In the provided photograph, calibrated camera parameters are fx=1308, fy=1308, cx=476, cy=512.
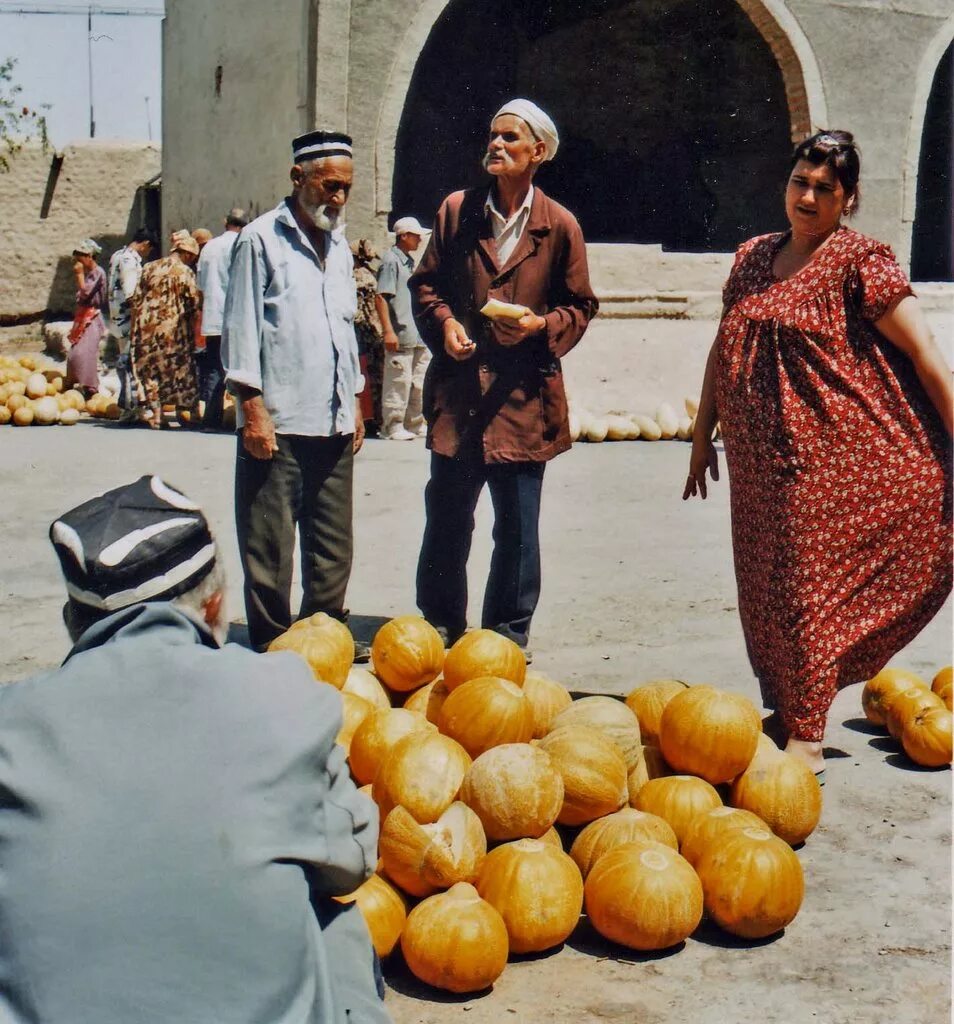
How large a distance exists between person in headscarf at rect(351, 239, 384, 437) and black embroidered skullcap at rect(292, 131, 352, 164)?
7137mm

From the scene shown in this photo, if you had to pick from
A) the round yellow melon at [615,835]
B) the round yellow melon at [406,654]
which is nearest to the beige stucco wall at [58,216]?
the round yellow melon at [406,654]

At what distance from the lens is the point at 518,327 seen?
16.7 ft

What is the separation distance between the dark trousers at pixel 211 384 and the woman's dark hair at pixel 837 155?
918 cm

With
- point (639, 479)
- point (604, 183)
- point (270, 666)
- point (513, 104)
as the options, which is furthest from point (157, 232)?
point (270, 666)

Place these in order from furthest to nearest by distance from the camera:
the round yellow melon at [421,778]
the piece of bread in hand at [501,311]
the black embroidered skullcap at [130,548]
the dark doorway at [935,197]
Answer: the dark doorway at [935,197]
the piece of bread in hand at [501,311]
the round yellow melon at [421,778]
the black embroidered skullcap at [130,548]

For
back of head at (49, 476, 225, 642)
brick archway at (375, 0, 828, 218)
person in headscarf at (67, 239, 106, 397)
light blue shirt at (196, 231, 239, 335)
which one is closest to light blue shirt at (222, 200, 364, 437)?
back of head at (49, 476, 225, 642)

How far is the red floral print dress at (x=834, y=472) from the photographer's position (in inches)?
161

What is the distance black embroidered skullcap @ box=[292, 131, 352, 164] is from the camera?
4.94 m

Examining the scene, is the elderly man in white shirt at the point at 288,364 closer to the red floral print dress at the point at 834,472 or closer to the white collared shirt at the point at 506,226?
the white collared shirt at the point at 506,226

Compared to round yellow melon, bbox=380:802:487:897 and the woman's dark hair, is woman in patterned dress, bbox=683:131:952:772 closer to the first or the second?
the woman's dark hair

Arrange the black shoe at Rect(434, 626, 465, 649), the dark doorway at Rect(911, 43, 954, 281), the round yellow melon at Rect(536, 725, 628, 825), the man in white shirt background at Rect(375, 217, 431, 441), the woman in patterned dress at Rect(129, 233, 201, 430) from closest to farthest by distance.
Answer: the round yellow melon at Rect(536, 725, 628, 825)
the black shoe at Rect(434, 626, 465, 649)
the man in white shirt background at Rect(375, 217, 431, 441)
the woman in patterned dress at Rect(129, 233, 201, 430)
the dark doorway at Rect(911, 43, 954, 281)

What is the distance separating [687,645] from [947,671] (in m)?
1.27

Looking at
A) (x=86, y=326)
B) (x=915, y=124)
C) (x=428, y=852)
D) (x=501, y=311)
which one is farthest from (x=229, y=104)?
(x=428, y=852)

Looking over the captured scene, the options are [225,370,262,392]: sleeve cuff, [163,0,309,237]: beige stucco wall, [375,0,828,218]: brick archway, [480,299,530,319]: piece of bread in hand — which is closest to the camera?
[225,370,262,392]: sleeve cuff
